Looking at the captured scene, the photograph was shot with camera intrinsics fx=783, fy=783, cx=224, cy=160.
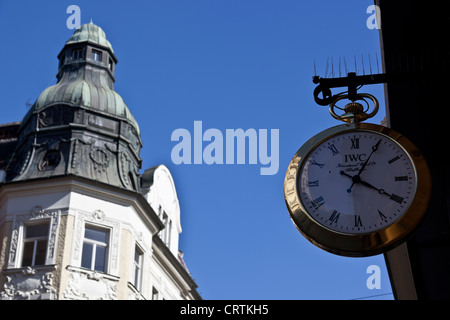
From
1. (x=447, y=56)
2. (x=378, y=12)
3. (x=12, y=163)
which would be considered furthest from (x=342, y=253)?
(x=12, y=163)

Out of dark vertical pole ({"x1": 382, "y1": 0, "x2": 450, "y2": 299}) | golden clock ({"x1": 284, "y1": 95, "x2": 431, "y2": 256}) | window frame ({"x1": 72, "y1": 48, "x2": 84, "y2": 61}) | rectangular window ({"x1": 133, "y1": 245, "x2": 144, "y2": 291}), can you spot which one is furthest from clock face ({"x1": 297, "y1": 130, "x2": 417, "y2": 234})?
window frame ({"x1": 72, "y1": 48, "x2": 84, "y2": 61})

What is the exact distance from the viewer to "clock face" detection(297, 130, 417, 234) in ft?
21.5

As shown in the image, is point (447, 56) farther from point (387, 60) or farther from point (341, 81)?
point (341, 81)

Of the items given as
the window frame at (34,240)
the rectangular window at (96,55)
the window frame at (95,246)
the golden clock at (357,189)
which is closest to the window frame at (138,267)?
the window frame at (95,246)

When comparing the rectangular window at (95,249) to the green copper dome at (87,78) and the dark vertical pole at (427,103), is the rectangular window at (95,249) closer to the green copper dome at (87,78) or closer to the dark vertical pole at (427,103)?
the green copper dome at (87,78)

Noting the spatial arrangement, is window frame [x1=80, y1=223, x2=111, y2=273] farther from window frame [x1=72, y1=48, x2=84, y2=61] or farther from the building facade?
window frame [x1=72, y1=48, x2=84, y2=61]

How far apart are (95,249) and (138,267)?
8.14ft

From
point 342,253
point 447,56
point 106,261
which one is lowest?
point 342,253

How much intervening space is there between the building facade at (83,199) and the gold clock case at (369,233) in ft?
59.0

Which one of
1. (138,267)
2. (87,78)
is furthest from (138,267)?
(87,78)

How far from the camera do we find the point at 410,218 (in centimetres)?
640

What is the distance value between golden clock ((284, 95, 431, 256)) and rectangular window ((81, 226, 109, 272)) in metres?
18.9

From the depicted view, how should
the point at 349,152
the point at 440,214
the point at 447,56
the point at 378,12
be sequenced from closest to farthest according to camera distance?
1. the point at 349,152
2. the point at 447,56
3. the point at 440,214
4. the point at 378,12

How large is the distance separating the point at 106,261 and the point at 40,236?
7.38 ft
